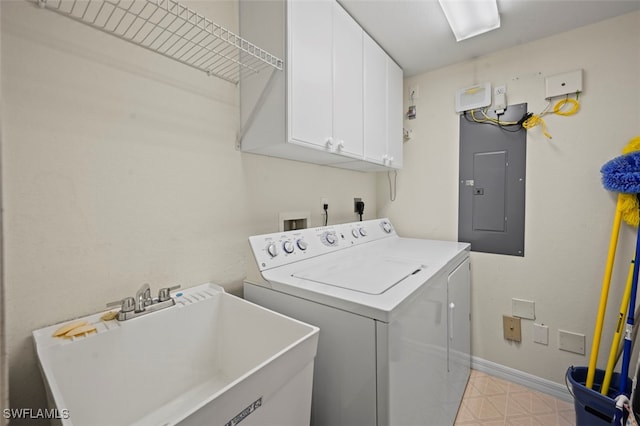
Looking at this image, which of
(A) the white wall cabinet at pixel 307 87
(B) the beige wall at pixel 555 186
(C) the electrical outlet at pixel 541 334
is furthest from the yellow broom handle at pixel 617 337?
(A) the white wall cabinet at pixel 307 87

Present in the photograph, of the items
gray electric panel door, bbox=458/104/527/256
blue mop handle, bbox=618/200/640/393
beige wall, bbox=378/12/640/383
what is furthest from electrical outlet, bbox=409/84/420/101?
blue mop handle, bbox=618/200/640/393

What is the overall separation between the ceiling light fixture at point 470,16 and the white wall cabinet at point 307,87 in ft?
1.59

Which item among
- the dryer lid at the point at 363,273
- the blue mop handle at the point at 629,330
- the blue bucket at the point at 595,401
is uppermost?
the dryer lid at the point at 363,273

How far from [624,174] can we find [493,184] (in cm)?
66

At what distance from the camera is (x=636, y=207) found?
1.52 meters

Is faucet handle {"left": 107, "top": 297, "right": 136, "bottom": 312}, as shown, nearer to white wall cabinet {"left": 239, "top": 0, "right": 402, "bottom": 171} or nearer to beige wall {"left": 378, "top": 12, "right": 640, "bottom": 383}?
white wall cabinet {"left": 239, "top": 0, "right": 402, "bottom": 171}

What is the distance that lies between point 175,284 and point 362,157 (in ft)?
4.05

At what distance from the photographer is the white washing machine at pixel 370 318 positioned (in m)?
0.92

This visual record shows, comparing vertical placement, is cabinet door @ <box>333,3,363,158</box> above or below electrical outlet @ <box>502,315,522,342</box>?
above

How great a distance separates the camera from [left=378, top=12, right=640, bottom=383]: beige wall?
1.64 metres

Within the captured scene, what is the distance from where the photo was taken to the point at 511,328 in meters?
1.98

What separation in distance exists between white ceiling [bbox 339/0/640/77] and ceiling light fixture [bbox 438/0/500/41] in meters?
0.06

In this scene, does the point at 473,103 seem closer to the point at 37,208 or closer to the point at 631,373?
the point at 631,373

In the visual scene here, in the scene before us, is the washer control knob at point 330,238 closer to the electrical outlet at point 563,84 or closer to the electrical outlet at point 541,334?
the electrical outlet at point 541,334
